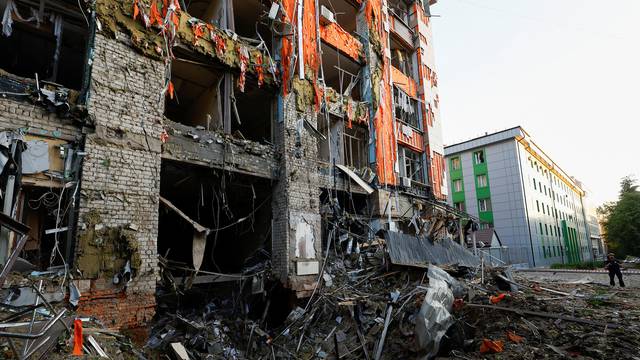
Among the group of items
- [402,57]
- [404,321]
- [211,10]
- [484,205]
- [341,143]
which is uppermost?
[402,57]

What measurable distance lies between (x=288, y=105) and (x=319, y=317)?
5.84m

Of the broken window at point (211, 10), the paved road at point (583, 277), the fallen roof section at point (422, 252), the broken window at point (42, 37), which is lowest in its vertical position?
the paved road at point (583, 277)

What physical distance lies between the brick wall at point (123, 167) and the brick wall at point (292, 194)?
3460 mm

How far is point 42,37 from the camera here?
269 inches

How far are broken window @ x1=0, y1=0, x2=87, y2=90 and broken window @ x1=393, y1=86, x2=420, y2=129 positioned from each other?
38.0ft

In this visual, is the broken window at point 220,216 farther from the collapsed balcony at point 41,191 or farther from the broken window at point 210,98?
the collapsed balcony at point 41,191

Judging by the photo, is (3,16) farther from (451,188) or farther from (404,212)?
(451,188)

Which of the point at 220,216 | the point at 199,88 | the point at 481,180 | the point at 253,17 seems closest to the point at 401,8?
the point at 253,17

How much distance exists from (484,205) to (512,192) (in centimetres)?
278

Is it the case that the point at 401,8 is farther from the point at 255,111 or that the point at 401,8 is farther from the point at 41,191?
the point at 41,191

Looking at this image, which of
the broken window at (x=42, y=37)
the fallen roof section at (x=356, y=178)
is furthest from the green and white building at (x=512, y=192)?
Answer: the broken window at (x=42, y=37)

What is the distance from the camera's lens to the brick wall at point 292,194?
30.0 feet

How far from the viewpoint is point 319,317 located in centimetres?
824

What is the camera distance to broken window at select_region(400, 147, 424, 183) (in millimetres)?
15824
